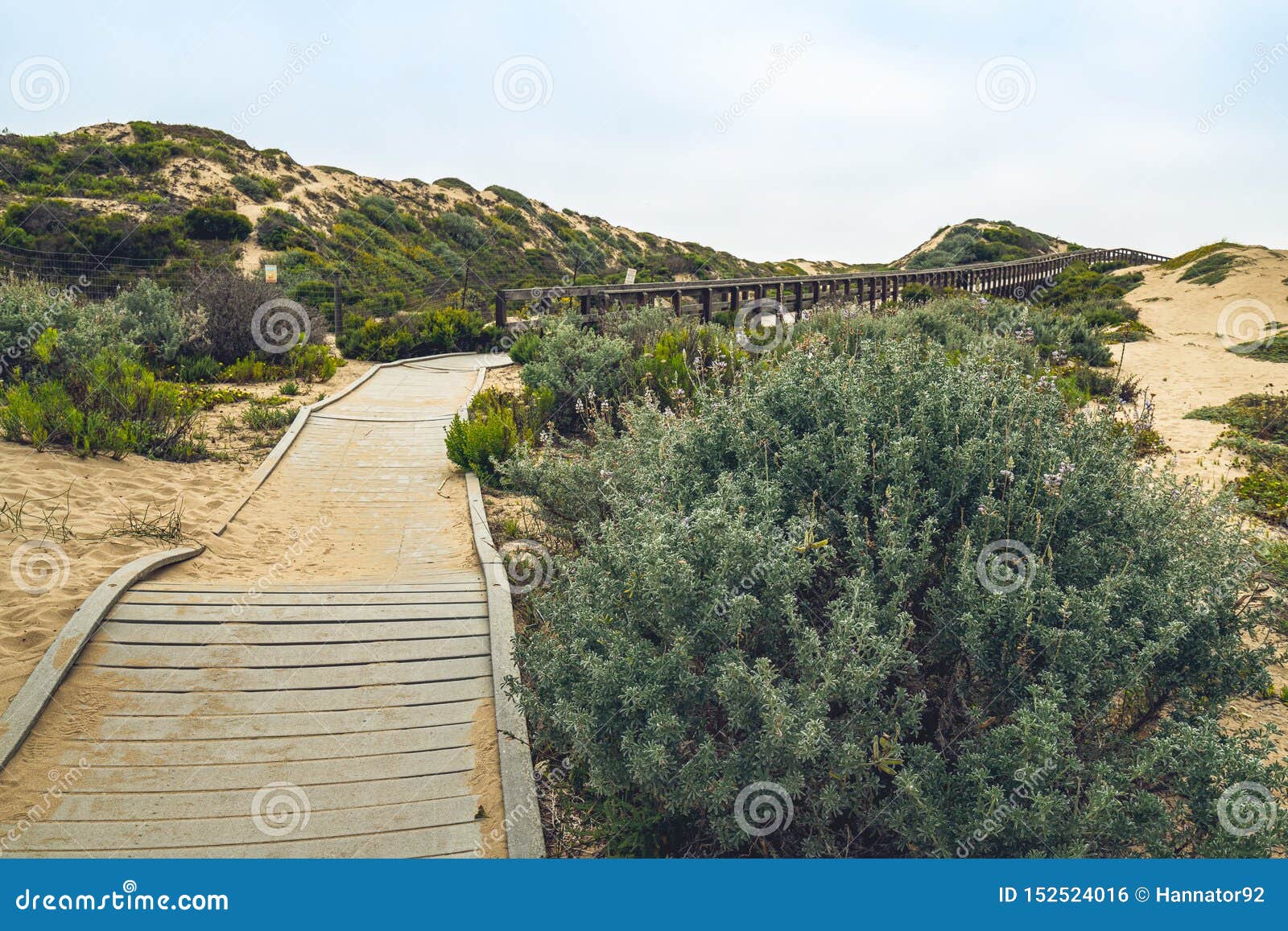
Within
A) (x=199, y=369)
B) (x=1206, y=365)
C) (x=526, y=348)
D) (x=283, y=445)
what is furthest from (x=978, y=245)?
(x=283, y=445)

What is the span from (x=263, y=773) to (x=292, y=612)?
65.5 inches

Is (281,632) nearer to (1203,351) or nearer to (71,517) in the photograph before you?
(71,517)

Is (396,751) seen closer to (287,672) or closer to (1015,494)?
(287,672)

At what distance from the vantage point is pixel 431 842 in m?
3.57

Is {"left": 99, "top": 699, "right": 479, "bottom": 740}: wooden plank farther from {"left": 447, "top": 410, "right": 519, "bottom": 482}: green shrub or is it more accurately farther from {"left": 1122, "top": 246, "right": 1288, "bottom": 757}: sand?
{"left": 447, "top": 410, "right": 519, "bottom": 482}: green shrub

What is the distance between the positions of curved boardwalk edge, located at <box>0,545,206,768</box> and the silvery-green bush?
282 cm

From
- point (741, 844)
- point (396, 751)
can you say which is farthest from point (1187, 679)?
point (396, 751)

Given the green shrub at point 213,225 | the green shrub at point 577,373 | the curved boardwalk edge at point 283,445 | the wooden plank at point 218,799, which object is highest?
the green shrub at point 213,225

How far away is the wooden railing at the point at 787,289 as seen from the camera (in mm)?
16000

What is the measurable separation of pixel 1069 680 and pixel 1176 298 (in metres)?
29.5

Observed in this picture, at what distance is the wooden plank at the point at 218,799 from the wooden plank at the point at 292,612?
1.62 metres

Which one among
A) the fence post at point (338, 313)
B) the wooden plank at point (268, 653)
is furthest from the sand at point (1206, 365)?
the fence post at point (338, 313)

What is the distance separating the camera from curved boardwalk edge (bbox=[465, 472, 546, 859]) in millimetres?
3562

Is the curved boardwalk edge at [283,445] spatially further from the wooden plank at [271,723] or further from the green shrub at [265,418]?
the wooden plank at [271,723]
